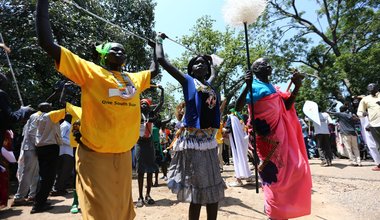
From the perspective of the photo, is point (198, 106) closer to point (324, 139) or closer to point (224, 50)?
point (324, 139)

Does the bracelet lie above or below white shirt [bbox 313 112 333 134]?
above

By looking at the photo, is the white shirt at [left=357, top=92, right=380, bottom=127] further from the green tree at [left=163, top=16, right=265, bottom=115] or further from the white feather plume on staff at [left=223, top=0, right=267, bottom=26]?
the green tree at [left=163, top=16, right=265, bottom=115]

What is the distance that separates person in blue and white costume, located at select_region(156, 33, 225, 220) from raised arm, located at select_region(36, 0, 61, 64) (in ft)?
3.76

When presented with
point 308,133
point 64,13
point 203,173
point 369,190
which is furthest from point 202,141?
point 308,133

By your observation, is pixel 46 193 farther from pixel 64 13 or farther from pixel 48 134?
pixel 64 13

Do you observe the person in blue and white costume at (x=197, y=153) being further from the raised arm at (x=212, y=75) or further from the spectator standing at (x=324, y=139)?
the spectator standing at (x=324, y=139)

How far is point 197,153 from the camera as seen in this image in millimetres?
3113

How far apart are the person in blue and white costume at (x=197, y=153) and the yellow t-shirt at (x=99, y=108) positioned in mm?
804

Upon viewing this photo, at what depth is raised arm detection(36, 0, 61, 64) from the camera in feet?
7.32

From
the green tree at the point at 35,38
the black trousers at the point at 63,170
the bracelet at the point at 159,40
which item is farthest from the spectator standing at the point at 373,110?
the green tree at the point at 35,38

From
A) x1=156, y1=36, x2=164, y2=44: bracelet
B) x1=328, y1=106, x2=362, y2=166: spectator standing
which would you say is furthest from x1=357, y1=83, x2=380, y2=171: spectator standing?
x1=156, y1=36, x2=164, y2=44: bracelet

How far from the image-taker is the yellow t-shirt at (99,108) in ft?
7.83

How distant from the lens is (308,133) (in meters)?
14.4

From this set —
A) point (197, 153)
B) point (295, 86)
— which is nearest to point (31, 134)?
point (197, 153)
